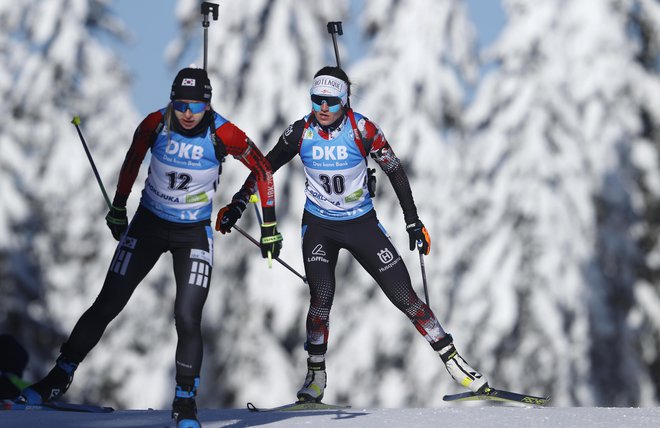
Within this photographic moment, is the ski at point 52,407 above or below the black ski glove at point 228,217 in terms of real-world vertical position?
below

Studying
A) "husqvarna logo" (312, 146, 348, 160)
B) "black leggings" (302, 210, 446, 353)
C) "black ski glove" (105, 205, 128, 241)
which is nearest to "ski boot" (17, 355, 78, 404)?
"black ski glove" (105, 205, 128, 241)

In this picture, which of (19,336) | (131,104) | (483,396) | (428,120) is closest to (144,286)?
(19,336)

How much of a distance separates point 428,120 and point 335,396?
21.8ft

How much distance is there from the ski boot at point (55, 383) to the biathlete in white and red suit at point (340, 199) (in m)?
Answer: 1.69

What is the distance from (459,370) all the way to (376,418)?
1103mm

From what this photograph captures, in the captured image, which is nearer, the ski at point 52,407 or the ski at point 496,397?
the ski at point 52,407

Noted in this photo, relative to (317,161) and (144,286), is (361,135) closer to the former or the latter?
(317,161)

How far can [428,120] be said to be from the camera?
31.0m

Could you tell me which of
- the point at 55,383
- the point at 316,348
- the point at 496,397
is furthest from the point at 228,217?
the point at 496,397

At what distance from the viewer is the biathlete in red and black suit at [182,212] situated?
9.47 m

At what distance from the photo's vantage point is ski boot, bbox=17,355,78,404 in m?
10.2

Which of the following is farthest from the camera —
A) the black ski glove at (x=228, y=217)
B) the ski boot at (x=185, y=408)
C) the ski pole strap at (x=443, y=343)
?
the ski pole strap at (x=443, y=343)

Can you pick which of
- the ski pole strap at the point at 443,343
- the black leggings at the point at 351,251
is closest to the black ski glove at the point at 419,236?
the black leggings at the point at 351,251

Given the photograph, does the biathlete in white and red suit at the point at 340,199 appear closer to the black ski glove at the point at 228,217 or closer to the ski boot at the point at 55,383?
the black ski glove at the point at 228,217
